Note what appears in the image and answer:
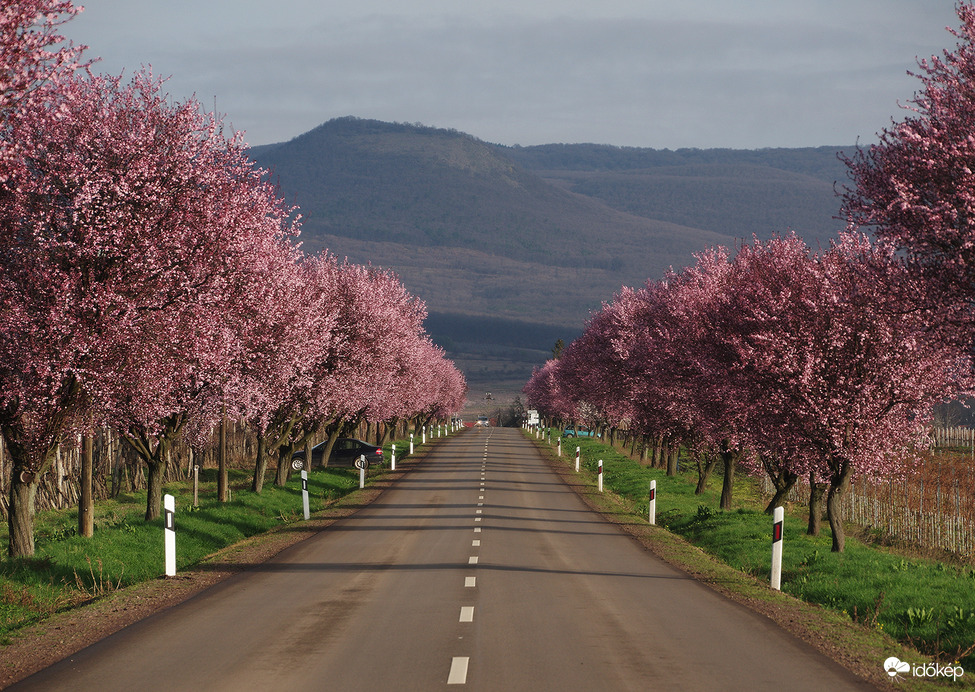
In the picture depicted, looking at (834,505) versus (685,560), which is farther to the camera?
(834,505)

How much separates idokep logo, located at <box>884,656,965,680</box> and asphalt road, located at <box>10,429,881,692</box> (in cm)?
63

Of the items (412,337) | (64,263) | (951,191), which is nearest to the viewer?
(951,191)

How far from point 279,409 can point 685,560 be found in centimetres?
1811

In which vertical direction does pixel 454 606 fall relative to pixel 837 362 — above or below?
below

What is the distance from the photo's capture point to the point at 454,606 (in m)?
14.7

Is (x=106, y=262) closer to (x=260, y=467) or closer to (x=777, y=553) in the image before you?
(x=777, y=553)

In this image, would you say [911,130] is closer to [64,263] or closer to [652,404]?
[64,263]

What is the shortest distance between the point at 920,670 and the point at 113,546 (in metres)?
14.6

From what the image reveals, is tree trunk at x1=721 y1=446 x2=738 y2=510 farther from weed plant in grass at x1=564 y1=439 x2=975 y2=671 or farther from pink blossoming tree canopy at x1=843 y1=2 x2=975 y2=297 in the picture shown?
pink blossoming tree canopy at x1=843 y1=2 x2=975 y2=297

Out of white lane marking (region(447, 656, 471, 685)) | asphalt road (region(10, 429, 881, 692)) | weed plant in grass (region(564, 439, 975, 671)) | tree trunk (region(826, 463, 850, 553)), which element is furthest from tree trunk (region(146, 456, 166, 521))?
white lane marking (region(447, 656, 471, 685))

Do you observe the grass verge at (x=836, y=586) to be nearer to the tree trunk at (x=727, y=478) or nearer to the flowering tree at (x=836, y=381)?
the tree trunk at (x=727, y=478)

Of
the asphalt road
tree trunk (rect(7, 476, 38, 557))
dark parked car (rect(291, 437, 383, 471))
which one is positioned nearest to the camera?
the asphalt road

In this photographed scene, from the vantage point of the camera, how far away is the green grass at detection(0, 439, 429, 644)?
16.1 m

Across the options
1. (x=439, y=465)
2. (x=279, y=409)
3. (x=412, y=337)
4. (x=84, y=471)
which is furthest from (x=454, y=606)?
(x=439, y=465)
